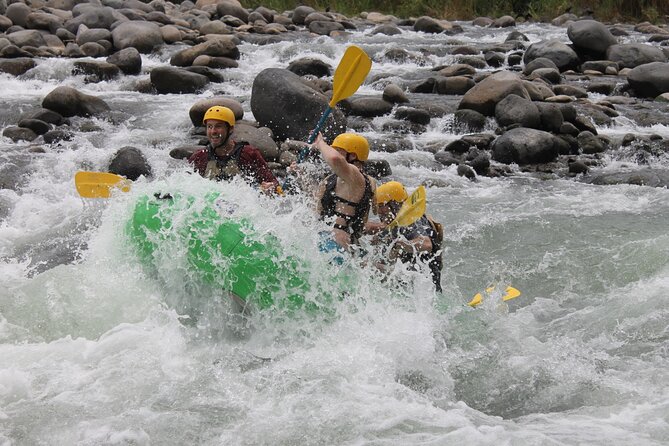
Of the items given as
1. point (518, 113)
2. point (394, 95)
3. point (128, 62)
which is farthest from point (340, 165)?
point (128, 62)

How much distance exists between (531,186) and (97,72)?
757cm

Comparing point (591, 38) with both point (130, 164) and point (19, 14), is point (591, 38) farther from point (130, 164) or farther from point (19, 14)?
point (19, 14)

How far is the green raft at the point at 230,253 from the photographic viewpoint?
510cm

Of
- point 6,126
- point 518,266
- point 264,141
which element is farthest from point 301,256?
point 6,126

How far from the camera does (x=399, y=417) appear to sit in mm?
4473

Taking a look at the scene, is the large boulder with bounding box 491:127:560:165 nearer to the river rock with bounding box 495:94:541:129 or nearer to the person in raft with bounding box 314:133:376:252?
the river rock with bounding box 495:94:541:129

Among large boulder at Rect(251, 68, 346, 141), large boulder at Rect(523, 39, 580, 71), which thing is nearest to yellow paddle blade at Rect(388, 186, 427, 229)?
large boulder at Rect(251, 68, 346, 141)

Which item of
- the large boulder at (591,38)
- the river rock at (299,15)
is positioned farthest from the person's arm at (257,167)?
the river rock at (299,15)

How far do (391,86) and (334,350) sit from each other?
8.04 m

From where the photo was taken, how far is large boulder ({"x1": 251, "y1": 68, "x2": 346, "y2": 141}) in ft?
34.7

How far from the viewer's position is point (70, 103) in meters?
11.4

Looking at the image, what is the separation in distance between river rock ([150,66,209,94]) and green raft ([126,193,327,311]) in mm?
8285

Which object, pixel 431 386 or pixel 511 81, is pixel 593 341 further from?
pixel 511 81

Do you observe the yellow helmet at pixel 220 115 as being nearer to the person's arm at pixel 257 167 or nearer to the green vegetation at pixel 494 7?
the person's arm at pixel 257 167
